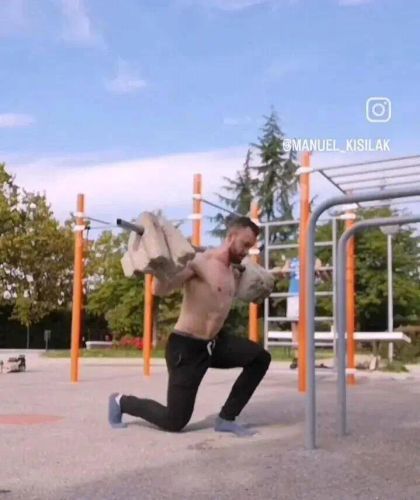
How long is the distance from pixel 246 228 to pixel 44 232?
29154 millimetres

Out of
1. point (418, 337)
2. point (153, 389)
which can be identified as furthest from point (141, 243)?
point (418, 337)

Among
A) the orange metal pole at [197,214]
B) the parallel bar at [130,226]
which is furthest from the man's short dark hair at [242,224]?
the orange metal pole at [197,214]

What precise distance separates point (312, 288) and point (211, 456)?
4.21 feet

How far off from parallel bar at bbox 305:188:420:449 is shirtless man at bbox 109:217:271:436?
0.54 m

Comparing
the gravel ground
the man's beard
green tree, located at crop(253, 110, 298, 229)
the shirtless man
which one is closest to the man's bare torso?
the shirtless man

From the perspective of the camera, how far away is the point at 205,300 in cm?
581

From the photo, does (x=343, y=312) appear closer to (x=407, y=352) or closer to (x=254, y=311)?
(x=254, y=311)

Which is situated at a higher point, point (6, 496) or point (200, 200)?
point (200, 200)

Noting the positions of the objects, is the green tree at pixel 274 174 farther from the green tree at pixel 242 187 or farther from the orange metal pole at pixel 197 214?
the orange metal pole at pixel 197 214

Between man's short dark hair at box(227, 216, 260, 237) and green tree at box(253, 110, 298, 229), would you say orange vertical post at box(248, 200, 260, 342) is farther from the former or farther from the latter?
green tree at box(253, 110, 298, 229)

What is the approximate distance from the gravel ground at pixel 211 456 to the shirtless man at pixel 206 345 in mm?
151

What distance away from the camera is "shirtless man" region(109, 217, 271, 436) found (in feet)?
19.0

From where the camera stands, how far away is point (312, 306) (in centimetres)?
547

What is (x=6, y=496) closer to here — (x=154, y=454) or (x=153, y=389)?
(x=154, y=454)
